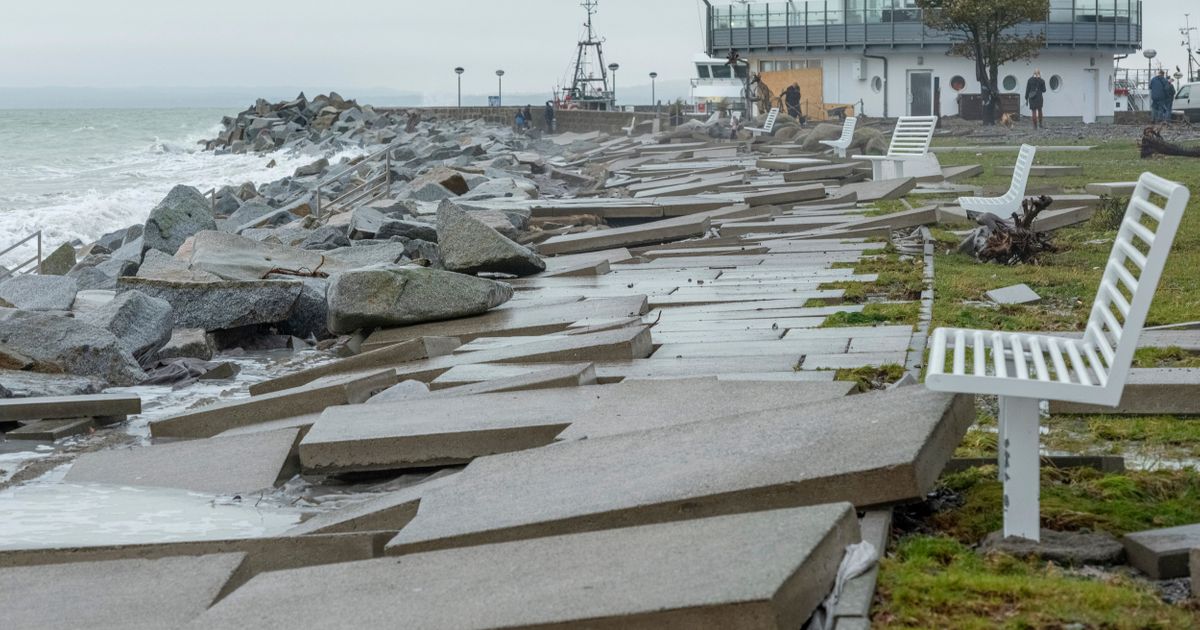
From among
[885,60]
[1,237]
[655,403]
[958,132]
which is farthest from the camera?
[885,60]

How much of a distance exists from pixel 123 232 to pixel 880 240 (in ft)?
41.2

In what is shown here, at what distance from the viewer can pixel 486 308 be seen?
30.3 feet

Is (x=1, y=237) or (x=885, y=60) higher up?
(x=885, y=60)

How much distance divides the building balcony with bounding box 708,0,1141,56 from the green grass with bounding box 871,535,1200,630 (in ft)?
158

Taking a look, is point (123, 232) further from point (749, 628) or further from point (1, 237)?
point (749, 628)

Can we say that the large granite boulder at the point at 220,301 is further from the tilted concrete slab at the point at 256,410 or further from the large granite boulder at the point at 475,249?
the tilted concrete slab at the point at 256,410

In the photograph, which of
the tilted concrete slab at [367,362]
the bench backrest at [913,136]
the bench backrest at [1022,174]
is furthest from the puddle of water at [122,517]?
the bench backrest at [913,136]

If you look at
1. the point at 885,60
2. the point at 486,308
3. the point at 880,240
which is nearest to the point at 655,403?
the point at 486,308

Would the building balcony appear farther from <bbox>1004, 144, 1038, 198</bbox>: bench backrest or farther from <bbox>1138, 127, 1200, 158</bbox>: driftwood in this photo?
<bbox>1004, 144, 1038, 198</bbox>: bench backrest

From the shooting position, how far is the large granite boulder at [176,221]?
555 inches

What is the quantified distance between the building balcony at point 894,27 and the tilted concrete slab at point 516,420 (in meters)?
46.3

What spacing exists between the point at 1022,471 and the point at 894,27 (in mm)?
50797

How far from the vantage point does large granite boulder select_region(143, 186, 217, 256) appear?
46.2 feet

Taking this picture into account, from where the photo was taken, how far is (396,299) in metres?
8.95
